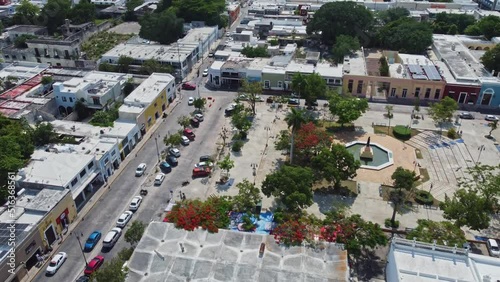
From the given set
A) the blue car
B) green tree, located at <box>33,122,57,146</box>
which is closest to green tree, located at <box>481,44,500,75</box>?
the blue car

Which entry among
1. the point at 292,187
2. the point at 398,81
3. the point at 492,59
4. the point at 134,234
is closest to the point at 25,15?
the point at 134,234

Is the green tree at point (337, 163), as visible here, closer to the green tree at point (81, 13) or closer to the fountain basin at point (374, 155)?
the fountain basin at point (374, 155)

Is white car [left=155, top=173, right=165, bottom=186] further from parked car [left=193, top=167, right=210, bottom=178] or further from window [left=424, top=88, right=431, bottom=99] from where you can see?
window [left=424, top=88, right=431, bottom=99]

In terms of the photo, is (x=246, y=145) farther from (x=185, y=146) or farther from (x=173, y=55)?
(x=173, y=55)

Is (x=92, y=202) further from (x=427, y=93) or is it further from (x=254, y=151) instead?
(x=427, y=93)

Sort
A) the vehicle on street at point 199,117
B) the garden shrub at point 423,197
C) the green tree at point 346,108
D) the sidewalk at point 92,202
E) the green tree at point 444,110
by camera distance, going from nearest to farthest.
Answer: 1. the sidewalk at point 92,202
2. the garden shrub at point 423,197
3. the green tree at point 346,108
4. the green tree at point 444,110
5. the vehicle on street at point 199,117

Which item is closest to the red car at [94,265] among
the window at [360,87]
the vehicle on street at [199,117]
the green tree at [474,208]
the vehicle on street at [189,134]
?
the vehicle on street at [189,134]
